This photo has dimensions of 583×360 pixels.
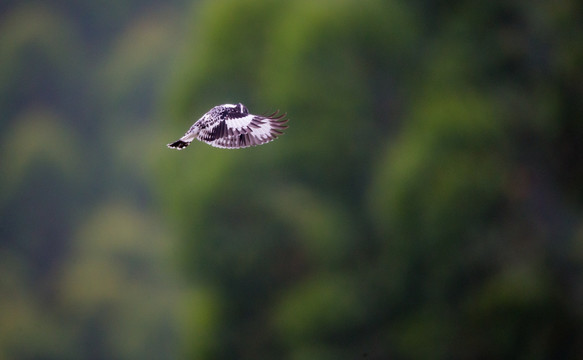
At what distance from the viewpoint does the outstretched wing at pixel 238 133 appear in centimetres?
252

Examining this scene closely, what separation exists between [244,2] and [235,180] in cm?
128

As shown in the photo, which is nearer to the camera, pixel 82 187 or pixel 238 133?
pixel 238 133

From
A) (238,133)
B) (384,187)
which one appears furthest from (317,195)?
(238,133)

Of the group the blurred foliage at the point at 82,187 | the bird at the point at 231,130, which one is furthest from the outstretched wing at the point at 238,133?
the blurred foliage at the point at 82,187

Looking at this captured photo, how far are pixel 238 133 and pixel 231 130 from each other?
29 mm

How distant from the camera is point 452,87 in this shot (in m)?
4.82

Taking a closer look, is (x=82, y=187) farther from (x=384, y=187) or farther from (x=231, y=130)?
(x=231, y=130)

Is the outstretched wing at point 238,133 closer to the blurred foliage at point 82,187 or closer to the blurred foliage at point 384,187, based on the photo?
the blurred foliage at point 384,187

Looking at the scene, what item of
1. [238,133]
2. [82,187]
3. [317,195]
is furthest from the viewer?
[82,187]

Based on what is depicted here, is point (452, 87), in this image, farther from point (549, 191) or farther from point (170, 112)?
point (170, 112)

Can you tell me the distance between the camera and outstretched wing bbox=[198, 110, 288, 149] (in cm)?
252

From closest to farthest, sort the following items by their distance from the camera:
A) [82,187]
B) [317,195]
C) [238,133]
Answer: [238,133]
[317,195]
[82,187]

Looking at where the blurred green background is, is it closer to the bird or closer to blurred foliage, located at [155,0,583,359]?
blurred foliage, located at [155,0,583,359]

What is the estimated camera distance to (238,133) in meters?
2.53
